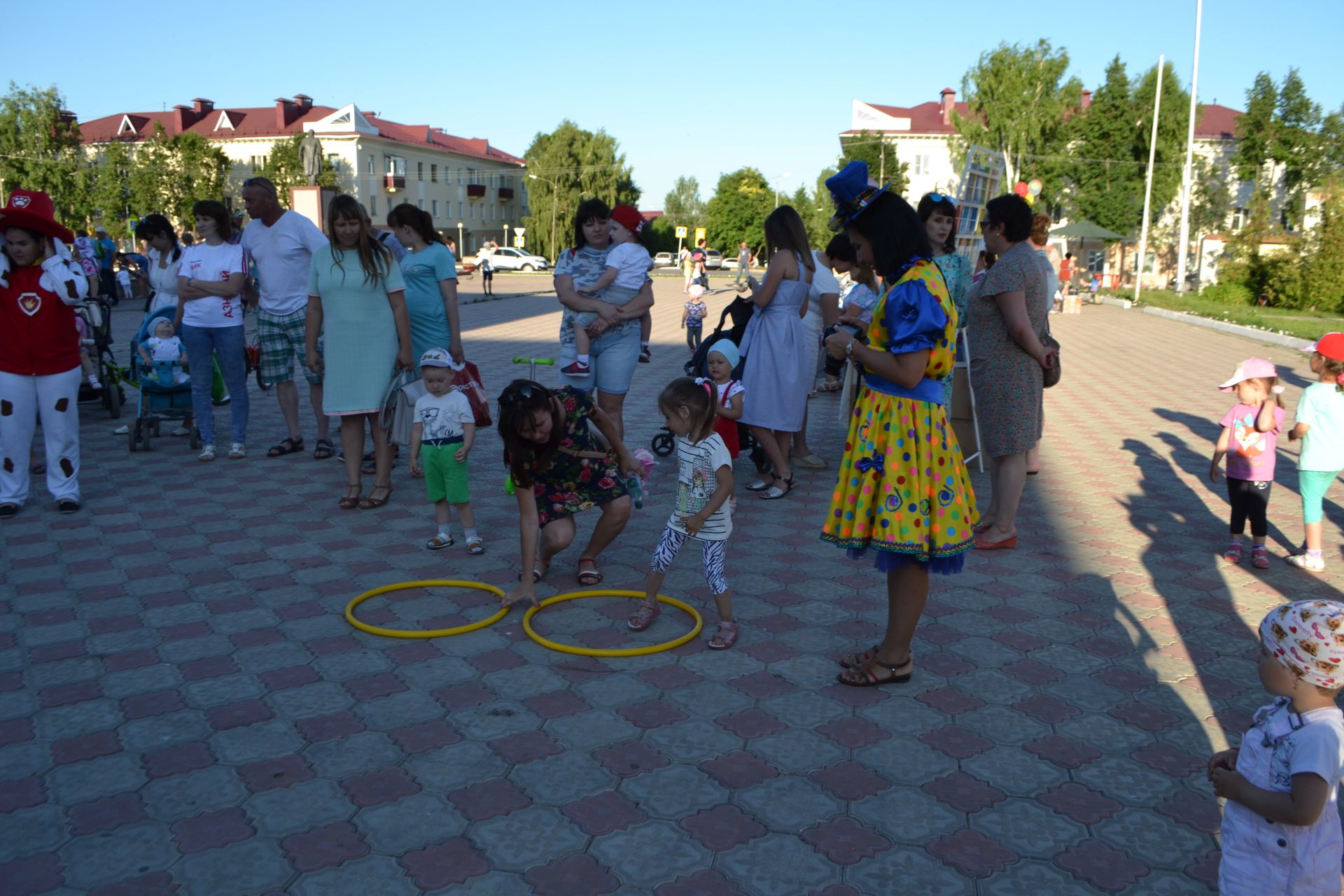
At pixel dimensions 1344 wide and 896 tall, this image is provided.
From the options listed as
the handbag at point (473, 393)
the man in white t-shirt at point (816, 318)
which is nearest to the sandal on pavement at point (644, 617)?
the handbag at point (473, 393)

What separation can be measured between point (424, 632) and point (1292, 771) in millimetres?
3411

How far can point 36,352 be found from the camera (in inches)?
249

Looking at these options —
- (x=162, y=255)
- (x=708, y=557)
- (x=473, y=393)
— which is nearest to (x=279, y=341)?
(x=162, y=255)

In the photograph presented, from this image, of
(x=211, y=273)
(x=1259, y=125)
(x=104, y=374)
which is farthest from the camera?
(x=1259, y=125)

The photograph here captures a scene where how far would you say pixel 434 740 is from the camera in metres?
3.57

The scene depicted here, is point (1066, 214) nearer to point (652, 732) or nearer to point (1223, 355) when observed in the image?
point (1223, 355)

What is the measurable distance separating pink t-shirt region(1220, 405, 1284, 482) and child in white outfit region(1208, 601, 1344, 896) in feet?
12.1

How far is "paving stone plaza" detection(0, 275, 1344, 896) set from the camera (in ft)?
9.48

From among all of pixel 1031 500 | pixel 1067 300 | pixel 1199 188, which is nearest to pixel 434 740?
pixel 1031 500

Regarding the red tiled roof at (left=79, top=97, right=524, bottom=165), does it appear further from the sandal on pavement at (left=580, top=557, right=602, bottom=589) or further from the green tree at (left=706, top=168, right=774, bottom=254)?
the sandal on pavement at (left=580, top=557, right=602, bottom=589)

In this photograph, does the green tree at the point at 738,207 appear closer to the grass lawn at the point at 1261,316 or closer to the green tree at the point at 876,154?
the green tree at the point at 876,154

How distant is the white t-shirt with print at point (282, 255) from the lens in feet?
25.0

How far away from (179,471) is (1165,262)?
5746cm

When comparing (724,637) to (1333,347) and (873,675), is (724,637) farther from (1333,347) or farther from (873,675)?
(1333,347)
